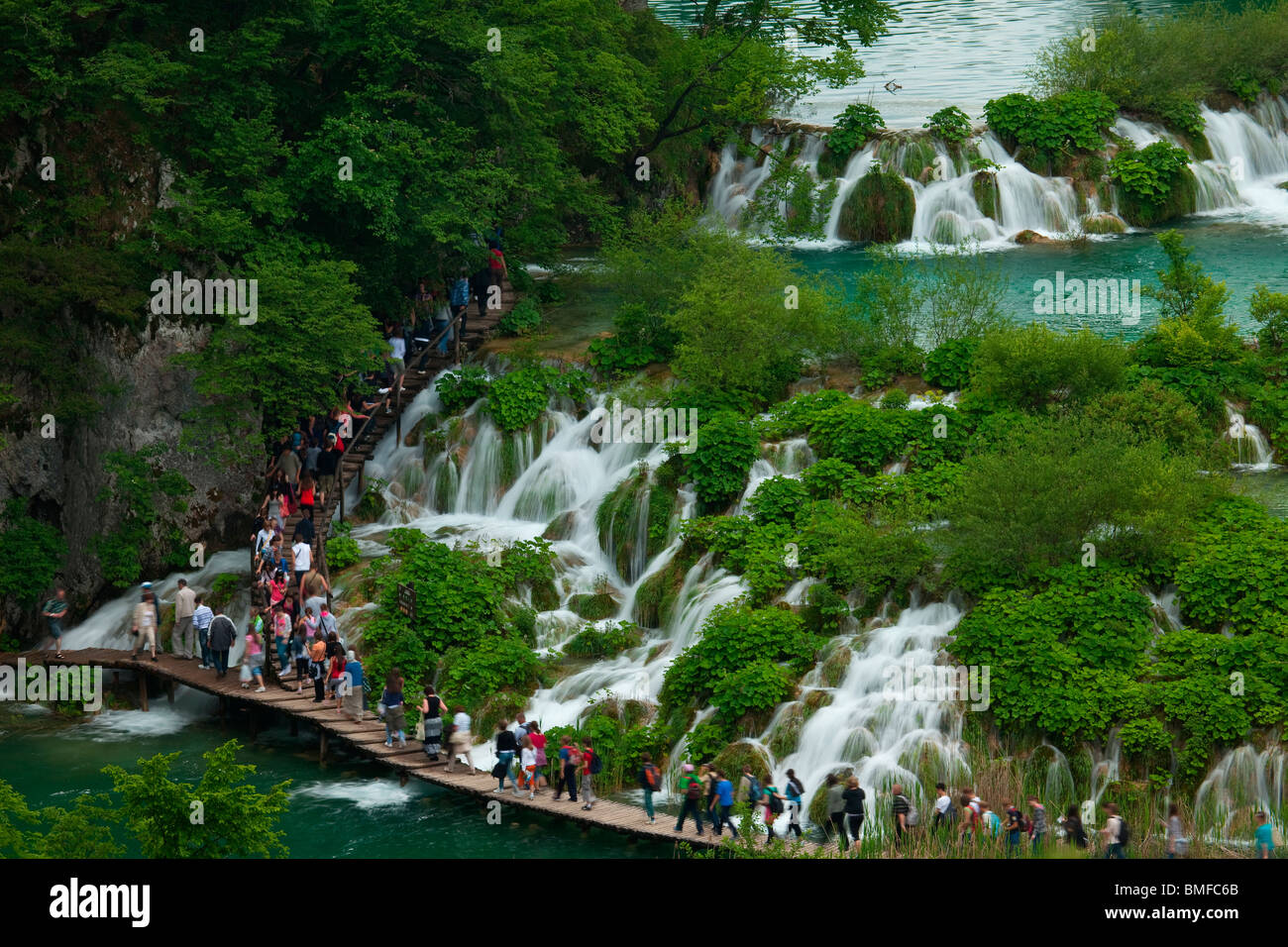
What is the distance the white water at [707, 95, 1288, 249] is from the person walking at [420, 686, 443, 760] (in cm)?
2141

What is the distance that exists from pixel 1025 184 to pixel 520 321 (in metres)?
15.0

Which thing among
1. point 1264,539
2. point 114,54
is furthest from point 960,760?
point 114,54

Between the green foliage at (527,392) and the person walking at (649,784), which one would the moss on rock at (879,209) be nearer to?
the green foliage at (527,392)

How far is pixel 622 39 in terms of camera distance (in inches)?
1810

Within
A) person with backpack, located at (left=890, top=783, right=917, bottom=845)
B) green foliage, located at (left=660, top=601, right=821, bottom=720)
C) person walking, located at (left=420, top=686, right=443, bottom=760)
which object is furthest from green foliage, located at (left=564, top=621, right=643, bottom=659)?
person with backpack, located at (left=890, top=783, right=917, bottom=845)

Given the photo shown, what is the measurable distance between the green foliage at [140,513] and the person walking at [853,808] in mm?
16583

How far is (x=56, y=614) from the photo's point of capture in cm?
3331

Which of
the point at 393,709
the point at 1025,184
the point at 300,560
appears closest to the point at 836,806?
the point at 393,709

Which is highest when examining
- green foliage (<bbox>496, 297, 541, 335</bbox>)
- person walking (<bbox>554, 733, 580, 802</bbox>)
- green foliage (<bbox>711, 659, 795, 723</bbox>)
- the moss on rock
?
the moss on rock

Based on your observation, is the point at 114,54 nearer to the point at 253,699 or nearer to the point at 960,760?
the point at 253,699

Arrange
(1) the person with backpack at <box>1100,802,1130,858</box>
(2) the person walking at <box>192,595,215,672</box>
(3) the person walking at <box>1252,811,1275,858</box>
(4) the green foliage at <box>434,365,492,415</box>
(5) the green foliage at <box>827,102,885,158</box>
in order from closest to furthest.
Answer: (3) the person walking at <box>1252,811,1275,858</box> < (1) the person with backpack at <box>1100,802,1130,858</box> < (2) the person walking at <box>192,595,215,672</box> < (4) the green foliage at <box>434,365,492,415</box> < (5) the green foliage at <box>827,102,885,158</box>

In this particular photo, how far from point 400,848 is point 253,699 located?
5489 millimetres

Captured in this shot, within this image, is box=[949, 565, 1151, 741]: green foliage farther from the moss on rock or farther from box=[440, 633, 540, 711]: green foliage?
the moss on rock

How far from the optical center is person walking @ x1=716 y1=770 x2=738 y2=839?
2397cm
